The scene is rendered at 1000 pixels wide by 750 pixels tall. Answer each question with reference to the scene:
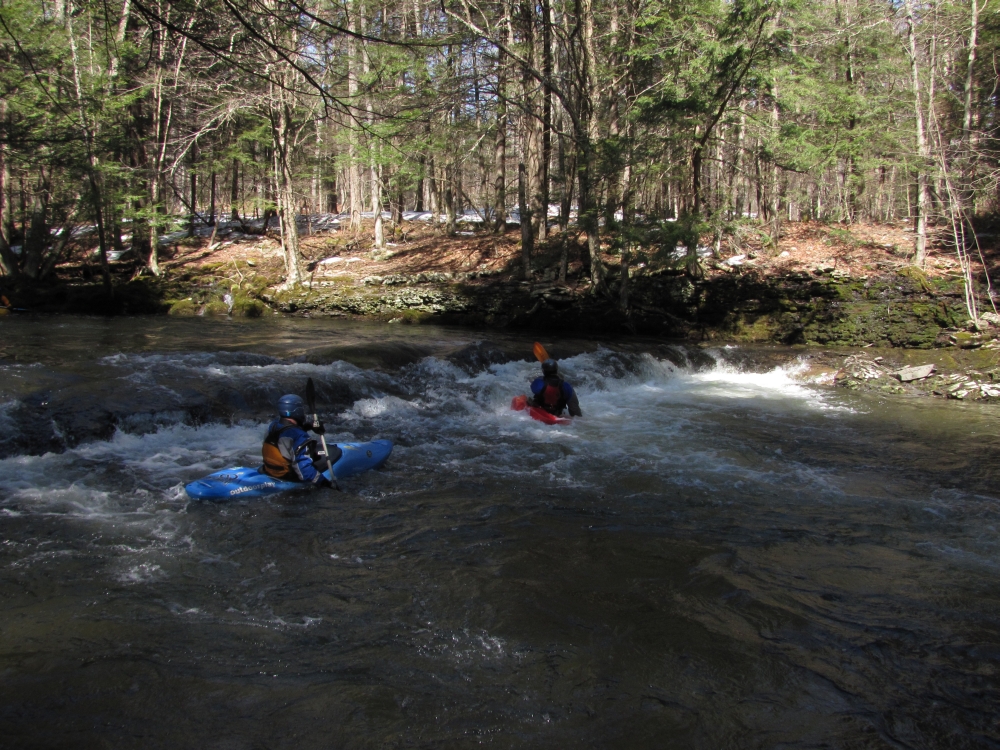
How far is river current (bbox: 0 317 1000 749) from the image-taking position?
3.07 meters

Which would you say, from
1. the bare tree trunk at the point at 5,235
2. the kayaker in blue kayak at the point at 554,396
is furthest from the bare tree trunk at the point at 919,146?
the bare tree trunk at the point at 5,235

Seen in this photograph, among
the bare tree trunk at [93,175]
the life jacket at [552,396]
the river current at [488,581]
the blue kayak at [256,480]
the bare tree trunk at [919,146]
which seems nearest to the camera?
the river current at [488,581]

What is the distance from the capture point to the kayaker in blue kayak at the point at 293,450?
598cm

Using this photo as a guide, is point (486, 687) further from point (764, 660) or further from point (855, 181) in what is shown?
point (855, 181)

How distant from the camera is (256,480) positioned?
5.87 m

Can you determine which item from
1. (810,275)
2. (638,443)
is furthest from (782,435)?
(810,275)

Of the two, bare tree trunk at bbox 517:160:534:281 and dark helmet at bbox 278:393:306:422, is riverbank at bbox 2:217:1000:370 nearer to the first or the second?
bare tree trunk at bbox 517:160:534:281

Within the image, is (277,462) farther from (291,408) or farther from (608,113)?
(608,113)

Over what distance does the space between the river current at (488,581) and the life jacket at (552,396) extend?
0.43 m

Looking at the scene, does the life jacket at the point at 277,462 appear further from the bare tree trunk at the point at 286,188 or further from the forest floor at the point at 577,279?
the bare tree trunk at the point at 286,188

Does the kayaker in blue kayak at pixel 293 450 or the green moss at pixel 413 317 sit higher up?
the green moss at pixel 413 317

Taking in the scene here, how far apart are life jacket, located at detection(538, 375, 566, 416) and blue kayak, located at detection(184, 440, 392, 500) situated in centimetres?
285

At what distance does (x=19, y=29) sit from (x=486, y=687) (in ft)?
52.9

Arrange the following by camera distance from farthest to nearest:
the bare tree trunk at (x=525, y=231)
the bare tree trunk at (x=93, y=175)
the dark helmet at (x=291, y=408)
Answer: the bare tree trunk at (x=525, y=231)
the bare tree trunk at (x=93, y=175)
the dark helmet at (x=291, y=408)
